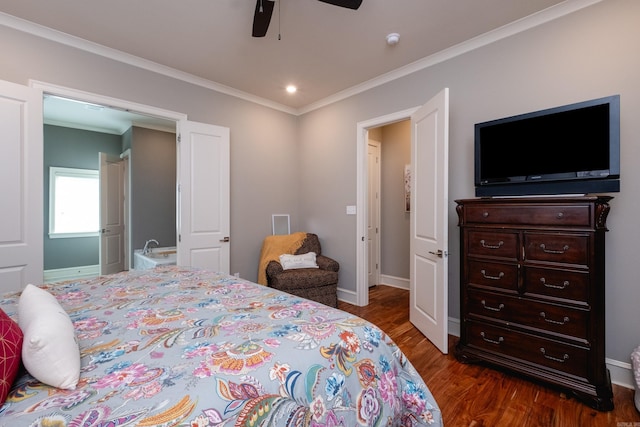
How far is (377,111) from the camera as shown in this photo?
3447 mm

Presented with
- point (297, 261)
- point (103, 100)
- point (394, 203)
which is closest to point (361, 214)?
point (297, 261)

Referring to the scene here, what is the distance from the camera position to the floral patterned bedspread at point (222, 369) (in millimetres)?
720

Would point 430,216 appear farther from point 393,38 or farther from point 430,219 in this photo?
point 393,38

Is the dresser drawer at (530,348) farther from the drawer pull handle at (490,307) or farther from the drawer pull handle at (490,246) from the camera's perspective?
the drawer pull handle at (490,246)

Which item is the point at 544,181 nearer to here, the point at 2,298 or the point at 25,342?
the point at 25,342

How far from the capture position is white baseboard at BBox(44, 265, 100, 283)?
5055 mm

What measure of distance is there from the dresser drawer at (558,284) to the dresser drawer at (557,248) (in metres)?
0.07

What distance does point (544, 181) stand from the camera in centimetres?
211

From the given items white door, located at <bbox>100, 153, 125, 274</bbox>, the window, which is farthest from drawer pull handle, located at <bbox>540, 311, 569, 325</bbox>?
the window

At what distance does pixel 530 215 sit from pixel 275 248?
9.00 feet

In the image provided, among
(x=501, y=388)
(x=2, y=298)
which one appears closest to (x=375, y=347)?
(x=501, y=388)

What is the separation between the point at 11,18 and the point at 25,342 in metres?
2.95

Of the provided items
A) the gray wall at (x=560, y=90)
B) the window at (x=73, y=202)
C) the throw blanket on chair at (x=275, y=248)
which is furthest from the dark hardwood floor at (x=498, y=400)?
the window at (x=73, y=202)

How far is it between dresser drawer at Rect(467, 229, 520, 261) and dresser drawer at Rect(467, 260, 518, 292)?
0.22ft
